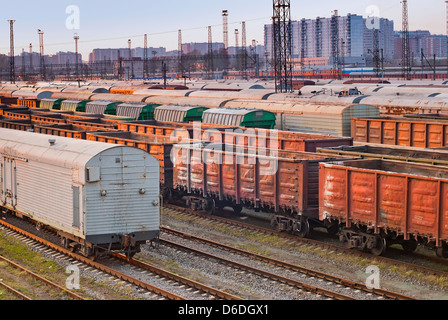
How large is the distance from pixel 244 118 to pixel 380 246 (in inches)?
755

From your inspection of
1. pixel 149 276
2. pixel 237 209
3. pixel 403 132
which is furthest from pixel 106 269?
pixel 403 132

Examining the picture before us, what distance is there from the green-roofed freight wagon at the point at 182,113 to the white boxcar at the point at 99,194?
76.1ft

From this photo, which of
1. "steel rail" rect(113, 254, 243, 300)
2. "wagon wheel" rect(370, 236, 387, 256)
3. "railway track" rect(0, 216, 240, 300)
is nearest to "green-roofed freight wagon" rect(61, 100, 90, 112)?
"railway track" rect(0, 216, 240, 300)

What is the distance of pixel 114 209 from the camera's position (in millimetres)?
18234

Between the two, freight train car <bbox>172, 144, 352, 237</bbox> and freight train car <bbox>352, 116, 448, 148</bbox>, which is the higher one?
freight train car <bbox>352, 116, 448, 148</bbox>

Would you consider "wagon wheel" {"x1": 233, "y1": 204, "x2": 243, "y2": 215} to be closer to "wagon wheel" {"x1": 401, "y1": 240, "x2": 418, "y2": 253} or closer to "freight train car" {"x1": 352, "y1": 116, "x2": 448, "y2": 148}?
"wagon wheel" {"x1": 401, "y1": 240, "x2": 418, "y2": 253}

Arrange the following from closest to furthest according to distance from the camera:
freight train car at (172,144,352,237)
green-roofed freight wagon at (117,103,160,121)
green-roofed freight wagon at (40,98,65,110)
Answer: freight train car at (172,144,352,237) < green-roofed freight wagon at (117,103,160,121) < green-roofed freight wagon at (40,98,65,110)

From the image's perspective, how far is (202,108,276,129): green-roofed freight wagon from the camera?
37.9 m

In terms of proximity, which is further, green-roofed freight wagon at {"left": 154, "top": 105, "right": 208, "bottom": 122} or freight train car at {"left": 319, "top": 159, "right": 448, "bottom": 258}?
green-roofed freight wagon at {"left": 154, "top": 105, "right": 208, "bottom": 122}

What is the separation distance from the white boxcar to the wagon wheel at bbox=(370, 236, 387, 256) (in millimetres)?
6728

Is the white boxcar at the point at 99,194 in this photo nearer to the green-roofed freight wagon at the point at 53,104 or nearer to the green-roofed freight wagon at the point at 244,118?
the green-roofed freight wagon at the point at 244,118

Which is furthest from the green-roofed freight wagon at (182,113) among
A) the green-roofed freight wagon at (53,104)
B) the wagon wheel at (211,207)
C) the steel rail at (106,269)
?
the steel rail at (106,269)

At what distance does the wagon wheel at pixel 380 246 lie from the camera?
762 inches

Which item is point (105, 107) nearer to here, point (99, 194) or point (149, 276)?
point (99, 194)
